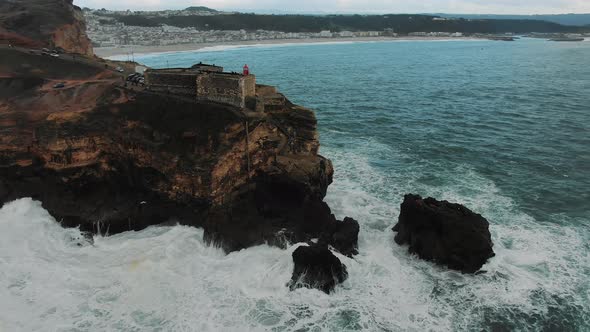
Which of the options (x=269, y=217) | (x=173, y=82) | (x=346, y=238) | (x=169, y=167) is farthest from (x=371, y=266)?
(x=173, y=82)

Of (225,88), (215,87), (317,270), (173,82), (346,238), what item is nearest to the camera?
(317,270)

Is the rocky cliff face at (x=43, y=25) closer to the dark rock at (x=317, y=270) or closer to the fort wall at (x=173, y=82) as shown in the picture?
the fort wall at (x=173, y=82)

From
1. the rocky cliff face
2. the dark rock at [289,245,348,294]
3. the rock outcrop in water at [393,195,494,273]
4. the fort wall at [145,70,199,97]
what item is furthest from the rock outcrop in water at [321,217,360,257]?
the rocky cliff face

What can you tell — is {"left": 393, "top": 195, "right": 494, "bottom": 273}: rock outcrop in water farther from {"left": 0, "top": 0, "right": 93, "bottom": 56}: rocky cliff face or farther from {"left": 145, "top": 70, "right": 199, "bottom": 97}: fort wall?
{"left": 0, "top": 0, "right": 93, "bottom": 56}: rocky cliff face

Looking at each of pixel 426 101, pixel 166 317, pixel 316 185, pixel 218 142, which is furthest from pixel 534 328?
pixel 426 101

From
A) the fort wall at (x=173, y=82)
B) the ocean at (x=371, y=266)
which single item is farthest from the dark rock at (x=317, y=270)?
the fort wall at (x=173, y=82)

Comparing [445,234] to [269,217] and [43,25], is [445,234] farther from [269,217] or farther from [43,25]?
[43,25]
